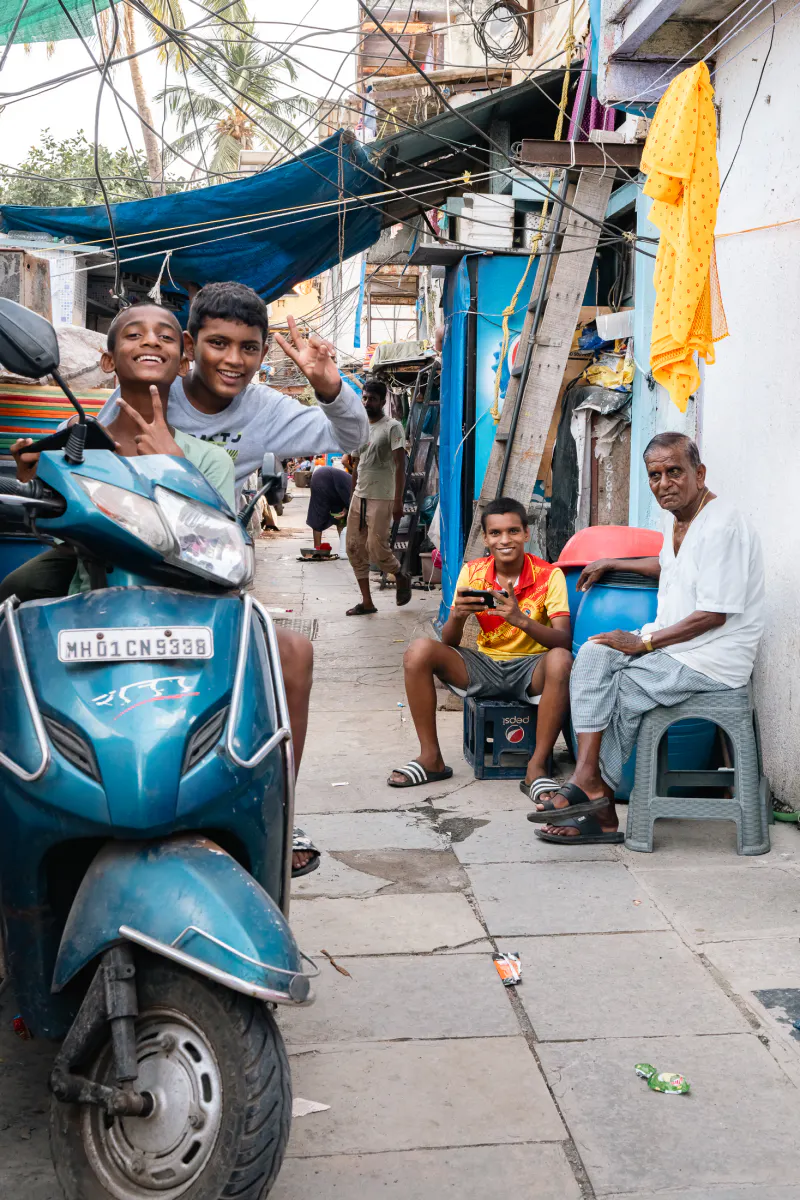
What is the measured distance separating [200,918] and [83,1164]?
1.61 feet

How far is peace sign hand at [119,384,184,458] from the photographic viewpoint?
102 inches

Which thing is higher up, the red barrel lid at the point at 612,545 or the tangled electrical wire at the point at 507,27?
the tangled electrical wire at the point at 507,27

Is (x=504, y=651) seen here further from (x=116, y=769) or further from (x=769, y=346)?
(x=116, y=769)

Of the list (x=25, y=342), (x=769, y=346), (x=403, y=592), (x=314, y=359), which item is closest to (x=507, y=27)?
(x=403, y=592)

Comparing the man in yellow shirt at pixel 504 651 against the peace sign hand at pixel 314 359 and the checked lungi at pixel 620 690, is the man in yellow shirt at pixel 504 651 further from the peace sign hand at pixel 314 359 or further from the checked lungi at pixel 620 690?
the peace sign hand at pixel 314 359

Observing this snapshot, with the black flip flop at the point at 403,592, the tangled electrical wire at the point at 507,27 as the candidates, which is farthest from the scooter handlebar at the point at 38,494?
the black flip flop at the point at 403,592

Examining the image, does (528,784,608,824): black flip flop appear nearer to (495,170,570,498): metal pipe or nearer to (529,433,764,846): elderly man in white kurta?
(529,433,764,846): elderly man in white kurta

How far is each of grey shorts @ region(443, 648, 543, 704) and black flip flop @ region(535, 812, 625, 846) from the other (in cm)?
97

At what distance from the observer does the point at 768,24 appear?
185 inches

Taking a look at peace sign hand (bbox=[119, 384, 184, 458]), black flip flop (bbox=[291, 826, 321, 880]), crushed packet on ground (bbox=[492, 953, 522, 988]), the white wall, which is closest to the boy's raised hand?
peace sign hand (bbox=[119, 384, 184, 458])

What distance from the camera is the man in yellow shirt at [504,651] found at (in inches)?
203

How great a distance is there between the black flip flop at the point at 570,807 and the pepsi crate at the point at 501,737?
859 millimetres

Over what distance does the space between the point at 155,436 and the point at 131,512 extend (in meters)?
0.52

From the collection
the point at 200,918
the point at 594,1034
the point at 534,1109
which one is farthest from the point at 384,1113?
the point at 200,918
